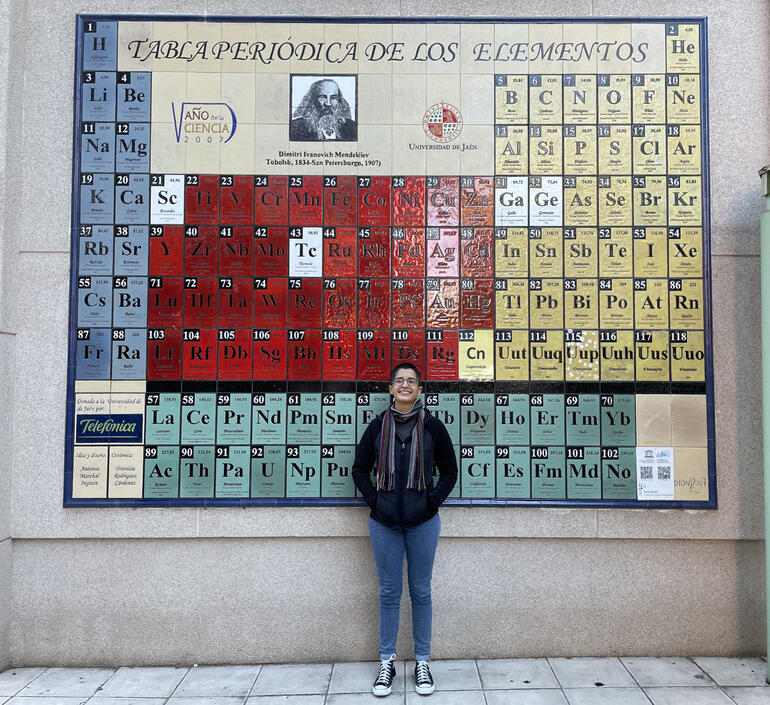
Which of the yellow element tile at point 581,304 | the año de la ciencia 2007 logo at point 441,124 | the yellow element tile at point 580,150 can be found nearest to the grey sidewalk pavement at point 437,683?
the yellow element tile at point 581,304

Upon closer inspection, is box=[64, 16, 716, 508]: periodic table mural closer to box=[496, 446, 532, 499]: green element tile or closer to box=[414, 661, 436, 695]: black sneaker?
box=[496, 446, 532, 499]: green element tile

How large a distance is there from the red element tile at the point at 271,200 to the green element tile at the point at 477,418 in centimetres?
168

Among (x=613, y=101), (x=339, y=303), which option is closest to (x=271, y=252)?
(x=339, y=303)

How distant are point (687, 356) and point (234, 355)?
9.64 feet

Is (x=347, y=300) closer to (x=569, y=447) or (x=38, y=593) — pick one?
(x=569, y=447)

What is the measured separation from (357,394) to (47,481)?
2060 mm

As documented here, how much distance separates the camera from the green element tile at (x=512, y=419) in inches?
147

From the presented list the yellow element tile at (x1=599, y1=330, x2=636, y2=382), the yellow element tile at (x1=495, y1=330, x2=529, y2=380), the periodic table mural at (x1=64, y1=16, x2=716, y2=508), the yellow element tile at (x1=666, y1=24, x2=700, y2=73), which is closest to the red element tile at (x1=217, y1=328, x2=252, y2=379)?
the periodic table mural at (x1=64, y1=16, x2=716, y2=508)

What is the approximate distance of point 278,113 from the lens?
383 centimetres

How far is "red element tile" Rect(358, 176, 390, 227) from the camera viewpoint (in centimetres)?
380

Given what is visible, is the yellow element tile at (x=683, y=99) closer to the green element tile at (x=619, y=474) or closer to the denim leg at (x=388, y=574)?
the green element tile at (x=619, y=474)

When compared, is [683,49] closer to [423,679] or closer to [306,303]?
[306,303]

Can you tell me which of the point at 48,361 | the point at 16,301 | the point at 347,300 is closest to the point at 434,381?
the point at 347,300

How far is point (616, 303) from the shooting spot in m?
3.77
